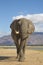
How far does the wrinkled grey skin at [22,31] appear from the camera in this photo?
19750 mm

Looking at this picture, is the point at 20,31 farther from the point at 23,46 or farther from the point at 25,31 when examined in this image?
the point at 23,46

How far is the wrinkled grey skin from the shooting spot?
1975 centimetres

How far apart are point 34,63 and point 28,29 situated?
271 centimetres

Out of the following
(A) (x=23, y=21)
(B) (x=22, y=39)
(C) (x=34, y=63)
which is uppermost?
(A) (x=23, y=21)

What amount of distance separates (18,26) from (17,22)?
1.54 ft

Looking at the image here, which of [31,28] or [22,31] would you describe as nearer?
[22,31]

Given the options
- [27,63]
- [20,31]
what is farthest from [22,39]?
[27,63]

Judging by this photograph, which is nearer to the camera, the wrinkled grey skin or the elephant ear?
the wrinkled grey skin

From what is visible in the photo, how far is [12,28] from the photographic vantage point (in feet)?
69.7

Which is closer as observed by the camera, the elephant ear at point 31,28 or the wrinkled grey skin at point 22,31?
the wrinkled grey skin at point 22,31

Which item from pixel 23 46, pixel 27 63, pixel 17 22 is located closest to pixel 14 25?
pixel 17 22

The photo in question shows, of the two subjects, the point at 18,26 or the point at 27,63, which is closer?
the point at 27,63

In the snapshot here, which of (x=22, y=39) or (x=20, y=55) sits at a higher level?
(x=22, y=39)

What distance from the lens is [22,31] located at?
64.4 feet
